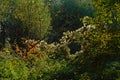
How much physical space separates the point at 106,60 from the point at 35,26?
27.2m

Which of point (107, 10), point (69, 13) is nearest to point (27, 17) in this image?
point (69, 13)

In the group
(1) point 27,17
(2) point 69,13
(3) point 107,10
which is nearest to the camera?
(3) point 107,10

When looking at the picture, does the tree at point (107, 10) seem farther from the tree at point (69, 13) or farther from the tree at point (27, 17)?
the tree at point (69, 13)

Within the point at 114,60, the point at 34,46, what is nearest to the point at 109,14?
the point at 114,60

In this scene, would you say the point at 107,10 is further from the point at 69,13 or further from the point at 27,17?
the point at 69,13

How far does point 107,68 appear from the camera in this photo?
11398mm

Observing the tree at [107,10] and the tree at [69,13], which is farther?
the tree at [69,13]

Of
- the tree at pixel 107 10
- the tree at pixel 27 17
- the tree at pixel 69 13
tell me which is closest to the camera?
the tree at pixel 107 10

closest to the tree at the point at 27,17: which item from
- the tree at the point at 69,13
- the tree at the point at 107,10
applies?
the tree at the point at 69,13

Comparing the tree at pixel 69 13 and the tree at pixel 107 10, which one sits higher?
the tree at pixel 107 10

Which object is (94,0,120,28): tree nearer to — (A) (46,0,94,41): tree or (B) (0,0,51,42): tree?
(B) (0,0,51,42): tree

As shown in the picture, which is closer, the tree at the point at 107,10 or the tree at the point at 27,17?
the tree at the point at 107,10

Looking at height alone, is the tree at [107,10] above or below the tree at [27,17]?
above

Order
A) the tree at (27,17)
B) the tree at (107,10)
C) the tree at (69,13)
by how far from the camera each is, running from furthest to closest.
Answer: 1. the tree at (69,13)
2. the tree at (27,17)
3. the tree at (107,10)
